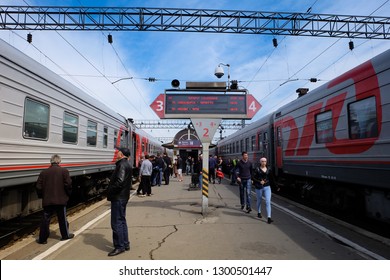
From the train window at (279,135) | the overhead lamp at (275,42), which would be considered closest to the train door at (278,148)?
the train window at (279,135)

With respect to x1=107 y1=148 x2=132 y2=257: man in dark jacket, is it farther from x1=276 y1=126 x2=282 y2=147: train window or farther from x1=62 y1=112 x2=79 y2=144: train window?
x1=276 y1=126 x2=282 y2=147: train window

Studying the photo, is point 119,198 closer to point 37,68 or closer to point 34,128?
point 34,128

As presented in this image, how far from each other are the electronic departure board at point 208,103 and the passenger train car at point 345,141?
2.13 m

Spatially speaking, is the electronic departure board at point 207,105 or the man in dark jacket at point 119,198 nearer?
the man in dark jacket at point 119,198

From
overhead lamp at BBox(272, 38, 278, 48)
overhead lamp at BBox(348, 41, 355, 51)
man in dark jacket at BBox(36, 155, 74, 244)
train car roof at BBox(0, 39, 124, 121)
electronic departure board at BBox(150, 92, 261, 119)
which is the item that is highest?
overhead lamp at BBox(272, 38, 278, 48)

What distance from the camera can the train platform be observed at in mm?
5008

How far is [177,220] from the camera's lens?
25.1ft

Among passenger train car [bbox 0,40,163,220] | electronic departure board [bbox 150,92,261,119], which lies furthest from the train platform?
electronic departure board [bbox 150,92,261,119]

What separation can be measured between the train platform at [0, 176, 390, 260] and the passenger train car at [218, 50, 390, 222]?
83 centimetres

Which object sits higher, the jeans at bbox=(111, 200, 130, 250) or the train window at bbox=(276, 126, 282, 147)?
the train window at bbox=(276, 126, 282, 147)

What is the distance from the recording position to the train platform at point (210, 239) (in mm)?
5008

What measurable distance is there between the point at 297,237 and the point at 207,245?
184 cm

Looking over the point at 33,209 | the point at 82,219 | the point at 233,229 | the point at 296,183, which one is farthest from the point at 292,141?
the point at 33,209

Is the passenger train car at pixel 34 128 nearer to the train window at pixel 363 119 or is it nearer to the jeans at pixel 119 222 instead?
the jeans at pixel 119 222
